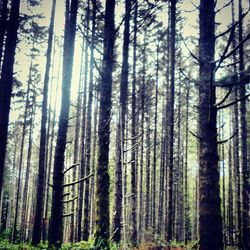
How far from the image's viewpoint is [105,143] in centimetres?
690

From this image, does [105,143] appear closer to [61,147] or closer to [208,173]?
[61,147]

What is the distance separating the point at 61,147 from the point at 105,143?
5.06 feet

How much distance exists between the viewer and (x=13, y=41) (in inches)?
460

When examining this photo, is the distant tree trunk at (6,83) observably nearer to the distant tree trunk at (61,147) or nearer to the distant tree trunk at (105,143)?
the distant tree trunk at (61,147)

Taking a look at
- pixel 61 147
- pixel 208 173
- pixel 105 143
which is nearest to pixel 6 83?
pixel 61 147

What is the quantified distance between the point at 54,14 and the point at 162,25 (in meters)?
7.38

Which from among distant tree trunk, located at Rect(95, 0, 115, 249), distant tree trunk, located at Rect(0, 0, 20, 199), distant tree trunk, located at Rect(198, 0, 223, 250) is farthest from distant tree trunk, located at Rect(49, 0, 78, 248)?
distant tree trunk, located at Rect(198, 0, 223, 250)

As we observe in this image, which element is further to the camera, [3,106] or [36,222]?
[36,222]

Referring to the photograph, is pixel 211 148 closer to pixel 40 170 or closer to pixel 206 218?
pixel 206 218

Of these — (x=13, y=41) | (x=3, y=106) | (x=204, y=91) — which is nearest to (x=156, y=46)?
(x=13, y=41)

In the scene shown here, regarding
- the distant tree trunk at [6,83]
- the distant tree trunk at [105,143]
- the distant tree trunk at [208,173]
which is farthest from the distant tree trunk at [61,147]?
the distant tree trunk at [208,173]

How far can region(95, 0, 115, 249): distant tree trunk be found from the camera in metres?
6.63

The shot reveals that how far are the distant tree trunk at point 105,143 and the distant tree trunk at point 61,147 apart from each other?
3.27ft

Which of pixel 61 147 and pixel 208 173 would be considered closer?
pixel 208 173
